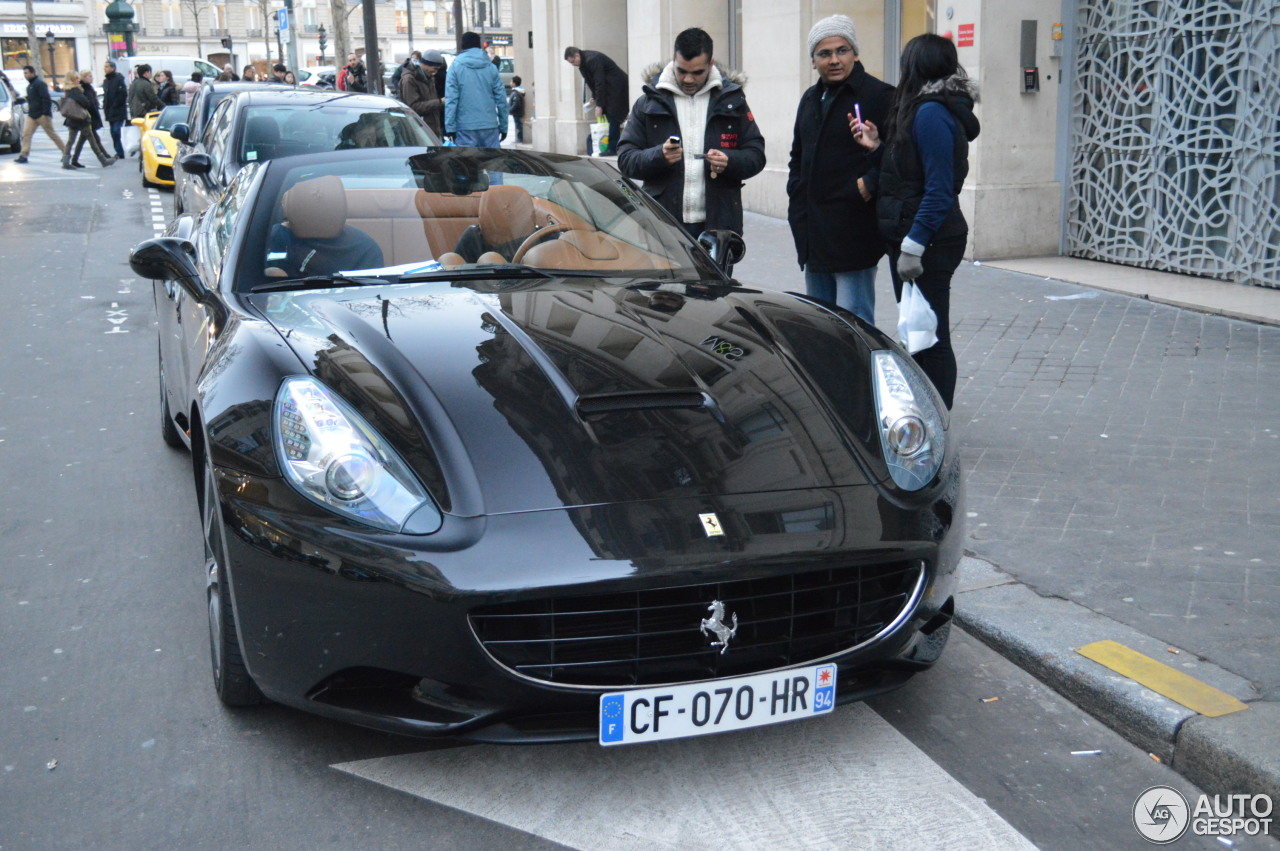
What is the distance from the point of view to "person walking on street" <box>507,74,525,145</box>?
92.7 feet

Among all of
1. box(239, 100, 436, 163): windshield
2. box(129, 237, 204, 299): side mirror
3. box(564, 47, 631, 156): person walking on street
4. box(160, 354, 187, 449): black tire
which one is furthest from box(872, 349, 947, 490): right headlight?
box(564, 47, 631, 156): person walking on street

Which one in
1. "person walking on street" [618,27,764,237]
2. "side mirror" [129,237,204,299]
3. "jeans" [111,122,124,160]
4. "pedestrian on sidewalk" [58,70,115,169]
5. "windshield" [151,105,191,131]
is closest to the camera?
"side mirror" [129,237,204,299]

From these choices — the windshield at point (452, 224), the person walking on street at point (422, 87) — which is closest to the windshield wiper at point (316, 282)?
the windshield at point (452, 224)

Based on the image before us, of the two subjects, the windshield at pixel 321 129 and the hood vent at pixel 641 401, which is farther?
the windshield at pixel 321 129

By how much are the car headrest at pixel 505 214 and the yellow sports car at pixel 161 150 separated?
34.3 feet

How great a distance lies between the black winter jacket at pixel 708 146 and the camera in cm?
660

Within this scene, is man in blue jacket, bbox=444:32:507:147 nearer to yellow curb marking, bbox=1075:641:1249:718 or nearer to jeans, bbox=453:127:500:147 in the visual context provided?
jeans, bbox=453:127:500:147

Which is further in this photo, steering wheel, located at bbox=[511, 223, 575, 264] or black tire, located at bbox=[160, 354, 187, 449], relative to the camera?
black tire, located at bbox=[160, 354, 187, 449]

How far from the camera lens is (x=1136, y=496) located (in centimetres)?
495

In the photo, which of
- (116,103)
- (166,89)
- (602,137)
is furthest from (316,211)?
(166,89)

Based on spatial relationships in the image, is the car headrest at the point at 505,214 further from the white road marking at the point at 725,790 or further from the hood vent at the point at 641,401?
the white road marking at the point at 725,790

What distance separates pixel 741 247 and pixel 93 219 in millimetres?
12588

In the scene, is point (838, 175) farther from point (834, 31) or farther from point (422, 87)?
point (422, 87)

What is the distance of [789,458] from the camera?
308 cm
